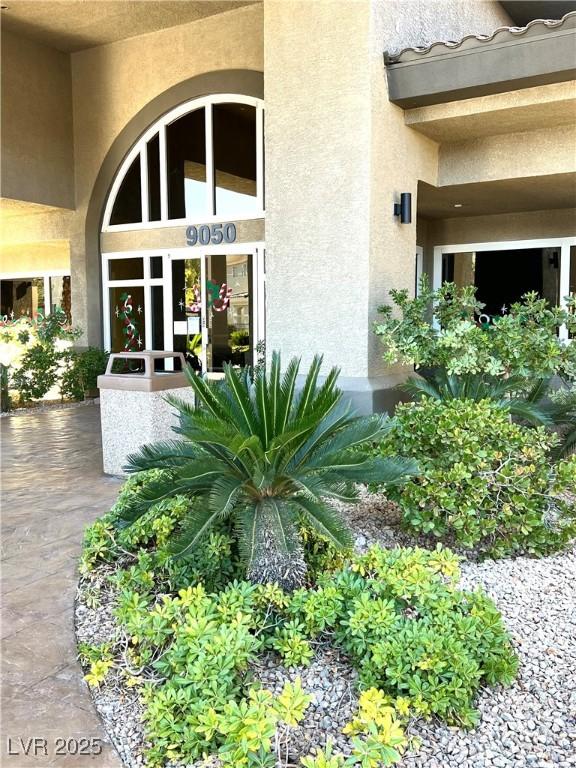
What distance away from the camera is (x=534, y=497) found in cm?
427

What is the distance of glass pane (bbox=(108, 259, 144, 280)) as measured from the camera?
14.0m

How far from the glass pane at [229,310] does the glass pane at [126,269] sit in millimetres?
2029

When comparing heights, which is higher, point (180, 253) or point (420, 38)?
point (420, 38)

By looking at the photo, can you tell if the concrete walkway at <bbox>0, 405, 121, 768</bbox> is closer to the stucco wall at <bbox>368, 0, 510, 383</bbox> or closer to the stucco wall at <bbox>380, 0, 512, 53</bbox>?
the stucco wall at <bbox>368, 0, 510, 383</bbox>

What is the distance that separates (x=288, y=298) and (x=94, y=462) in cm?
306

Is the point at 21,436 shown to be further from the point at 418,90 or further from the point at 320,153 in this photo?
the point at 418,90

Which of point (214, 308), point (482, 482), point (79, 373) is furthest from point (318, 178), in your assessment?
point (79, 373)

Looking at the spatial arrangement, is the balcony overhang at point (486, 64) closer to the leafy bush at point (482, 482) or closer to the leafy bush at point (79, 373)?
the leafy bush at point (482, 482)

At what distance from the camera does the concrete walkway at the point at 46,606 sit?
2.60 meters

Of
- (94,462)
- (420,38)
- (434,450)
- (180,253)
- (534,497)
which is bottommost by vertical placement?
(94,462)

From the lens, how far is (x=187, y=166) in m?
13.0

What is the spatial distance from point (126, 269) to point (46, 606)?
11.3 metres

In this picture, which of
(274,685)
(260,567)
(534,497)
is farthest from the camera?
(534,497)

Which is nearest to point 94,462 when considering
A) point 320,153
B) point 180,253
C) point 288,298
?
point 288,298
